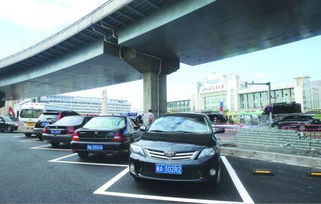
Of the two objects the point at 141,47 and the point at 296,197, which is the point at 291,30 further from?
the point at 296,197

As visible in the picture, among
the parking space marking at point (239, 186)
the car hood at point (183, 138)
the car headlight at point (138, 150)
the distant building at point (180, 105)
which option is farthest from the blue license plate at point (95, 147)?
the distant building at point (180, 105)

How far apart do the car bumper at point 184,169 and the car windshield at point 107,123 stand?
3.01 m

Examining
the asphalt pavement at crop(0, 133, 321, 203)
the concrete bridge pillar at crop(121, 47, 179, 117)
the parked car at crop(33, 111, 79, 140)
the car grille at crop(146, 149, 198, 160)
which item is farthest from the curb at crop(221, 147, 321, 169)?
the concrete bridge pillar at crop(121, 47, 179, 117)

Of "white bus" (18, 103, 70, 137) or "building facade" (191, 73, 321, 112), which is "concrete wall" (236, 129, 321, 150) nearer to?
"white bus" (18, 103, 70, 137)

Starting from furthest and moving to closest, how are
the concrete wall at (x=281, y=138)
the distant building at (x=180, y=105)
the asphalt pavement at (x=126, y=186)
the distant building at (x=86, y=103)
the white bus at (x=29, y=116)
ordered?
the distant building at (x=180, y=105), the distant building at (x=86, y=103), the white bus at (x=29, y=116), the concrete wall at (x=281, y=138), the asphalt pavement at (x=126, y=186)

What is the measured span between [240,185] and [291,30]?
14592 millimetres

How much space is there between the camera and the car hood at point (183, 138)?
473cm

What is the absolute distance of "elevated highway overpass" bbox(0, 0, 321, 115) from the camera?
13625mm

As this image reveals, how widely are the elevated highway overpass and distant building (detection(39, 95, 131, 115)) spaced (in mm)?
78571

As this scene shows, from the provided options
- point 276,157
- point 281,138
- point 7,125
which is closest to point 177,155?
point 276,157

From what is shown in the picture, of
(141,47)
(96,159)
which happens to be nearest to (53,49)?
(141,47)

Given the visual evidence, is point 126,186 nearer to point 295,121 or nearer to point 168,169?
point 168,169

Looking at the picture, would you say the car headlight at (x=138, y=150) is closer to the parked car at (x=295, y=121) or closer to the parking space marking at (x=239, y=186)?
the parking space marking at (x=239, y=186)

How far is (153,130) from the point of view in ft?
18.8
